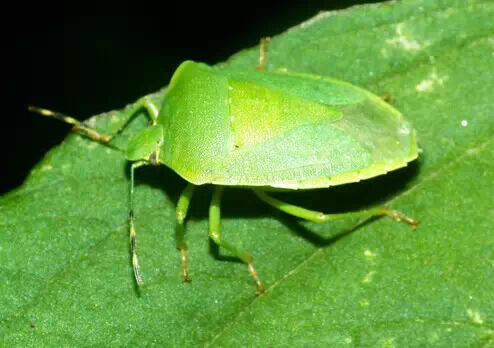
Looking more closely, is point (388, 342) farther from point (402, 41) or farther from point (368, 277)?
point (402, 41)

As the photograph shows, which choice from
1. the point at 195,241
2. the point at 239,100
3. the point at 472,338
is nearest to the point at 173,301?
the point at 195,241

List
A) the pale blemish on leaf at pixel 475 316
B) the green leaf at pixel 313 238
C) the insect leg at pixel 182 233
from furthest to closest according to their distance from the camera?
the insect leg at pixel 182 233
the green leaf at pixel 313 238
the pale blemish on leaf at pixel 475 316

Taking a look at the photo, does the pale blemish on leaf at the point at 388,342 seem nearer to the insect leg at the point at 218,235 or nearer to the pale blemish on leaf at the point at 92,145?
the insect leg at the point at 218,235

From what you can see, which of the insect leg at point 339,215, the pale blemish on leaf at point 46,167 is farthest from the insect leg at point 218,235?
the pale blemish on leaf at point 46,167

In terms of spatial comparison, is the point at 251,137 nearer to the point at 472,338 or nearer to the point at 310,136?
the point at 310,136

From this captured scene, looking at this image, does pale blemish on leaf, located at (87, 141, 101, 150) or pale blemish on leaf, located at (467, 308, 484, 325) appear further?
pale blemish on leaf, located at (87, 141, 101, 150)

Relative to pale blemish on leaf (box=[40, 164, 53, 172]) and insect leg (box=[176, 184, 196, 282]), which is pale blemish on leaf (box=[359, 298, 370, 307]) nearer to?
insect leg (box=[176, 184, 196, 282])

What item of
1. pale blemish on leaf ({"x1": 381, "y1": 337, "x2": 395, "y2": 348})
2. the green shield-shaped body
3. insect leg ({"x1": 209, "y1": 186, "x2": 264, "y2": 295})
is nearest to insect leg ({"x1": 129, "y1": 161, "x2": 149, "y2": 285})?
the green shield-shaped body
